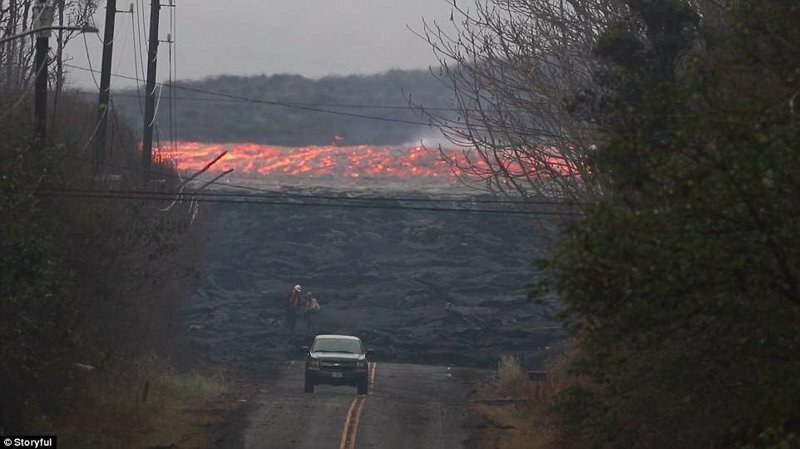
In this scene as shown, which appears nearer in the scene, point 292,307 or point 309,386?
point 309,386

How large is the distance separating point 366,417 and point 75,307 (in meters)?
10.6

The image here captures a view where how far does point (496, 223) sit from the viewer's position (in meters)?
83.2

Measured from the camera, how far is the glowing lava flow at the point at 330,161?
297 feet

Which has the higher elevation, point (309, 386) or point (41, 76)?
point (41, 76)

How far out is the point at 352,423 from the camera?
3381 centimetres

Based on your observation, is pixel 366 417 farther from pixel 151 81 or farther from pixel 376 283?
pixel 376 283

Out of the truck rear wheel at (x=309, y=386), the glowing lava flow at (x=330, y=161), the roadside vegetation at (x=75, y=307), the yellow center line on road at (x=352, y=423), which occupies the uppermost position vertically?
the glowing lava flow at (x=330, y=161)

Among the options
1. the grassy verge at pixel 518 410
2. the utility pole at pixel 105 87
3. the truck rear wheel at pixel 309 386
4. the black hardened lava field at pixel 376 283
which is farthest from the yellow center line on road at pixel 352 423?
the black hardened lava field at pixel 376 283

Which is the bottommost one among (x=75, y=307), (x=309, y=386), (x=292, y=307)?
(x=309, y=386)

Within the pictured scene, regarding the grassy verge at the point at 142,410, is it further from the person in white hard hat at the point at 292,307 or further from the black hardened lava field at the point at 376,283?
the person in white hard hat at the point at 292,307

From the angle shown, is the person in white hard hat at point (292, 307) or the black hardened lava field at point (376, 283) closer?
the black hardened lava field at point (376, 283)

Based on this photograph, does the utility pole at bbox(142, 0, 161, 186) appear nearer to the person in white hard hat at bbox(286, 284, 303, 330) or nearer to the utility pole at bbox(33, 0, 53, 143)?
the utility pole at bbox(33, 0, 53, 143)

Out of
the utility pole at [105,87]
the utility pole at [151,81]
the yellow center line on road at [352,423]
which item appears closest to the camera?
the yellow center line on road at [352,423]

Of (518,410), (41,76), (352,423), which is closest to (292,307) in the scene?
(518,410)
